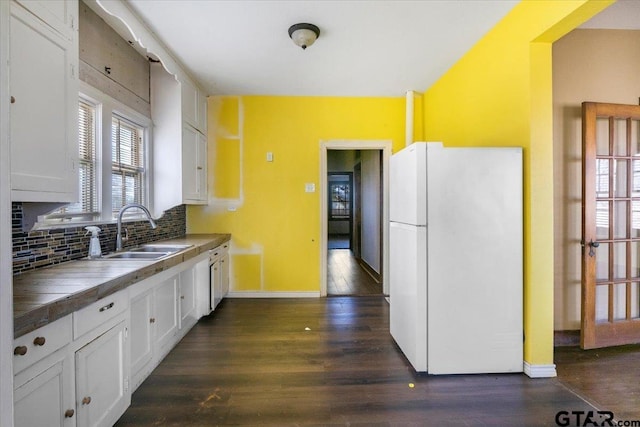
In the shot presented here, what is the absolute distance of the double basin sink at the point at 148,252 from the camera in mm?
2496

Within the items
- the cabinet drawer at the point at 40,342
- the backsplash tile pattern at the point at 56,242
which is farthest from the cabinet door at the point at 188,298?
the cabinet drawer at the point at 40,342

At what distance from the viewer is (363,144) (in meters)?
4.20

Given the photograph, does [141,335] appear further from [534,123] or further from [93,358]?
[534,123]

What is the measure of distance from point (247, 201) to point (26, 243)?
252cm

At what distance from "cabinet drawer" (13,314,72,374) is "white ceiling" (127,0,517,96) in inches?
87.6

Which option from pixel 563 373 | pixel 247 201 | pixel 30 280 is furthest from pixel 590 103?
pixel 30 280

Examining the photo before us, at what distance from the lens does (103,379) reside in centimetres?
160

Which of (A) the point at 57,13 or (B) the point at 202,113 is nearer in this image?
(A) the point at 57,13

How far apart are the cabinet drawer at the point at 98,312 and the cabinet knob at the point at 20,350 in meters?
0.26

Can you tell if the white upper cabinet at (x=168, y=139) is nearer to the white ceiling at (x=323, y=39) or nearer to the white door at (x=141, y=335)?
the white ceiling at (x=323, y=39)

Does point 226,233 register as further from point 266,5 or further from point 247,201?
point 266,5

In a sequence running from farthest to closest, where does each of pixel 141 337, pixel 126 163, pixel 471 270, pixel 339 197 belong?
pixel 339 197 < pixel 126 163 < pixel 471 270 < pixel 141 337

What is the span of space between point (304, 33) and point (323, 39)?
0.30 metres

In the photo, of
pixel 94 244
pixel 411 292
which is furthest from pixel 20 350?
pixel 411 292
